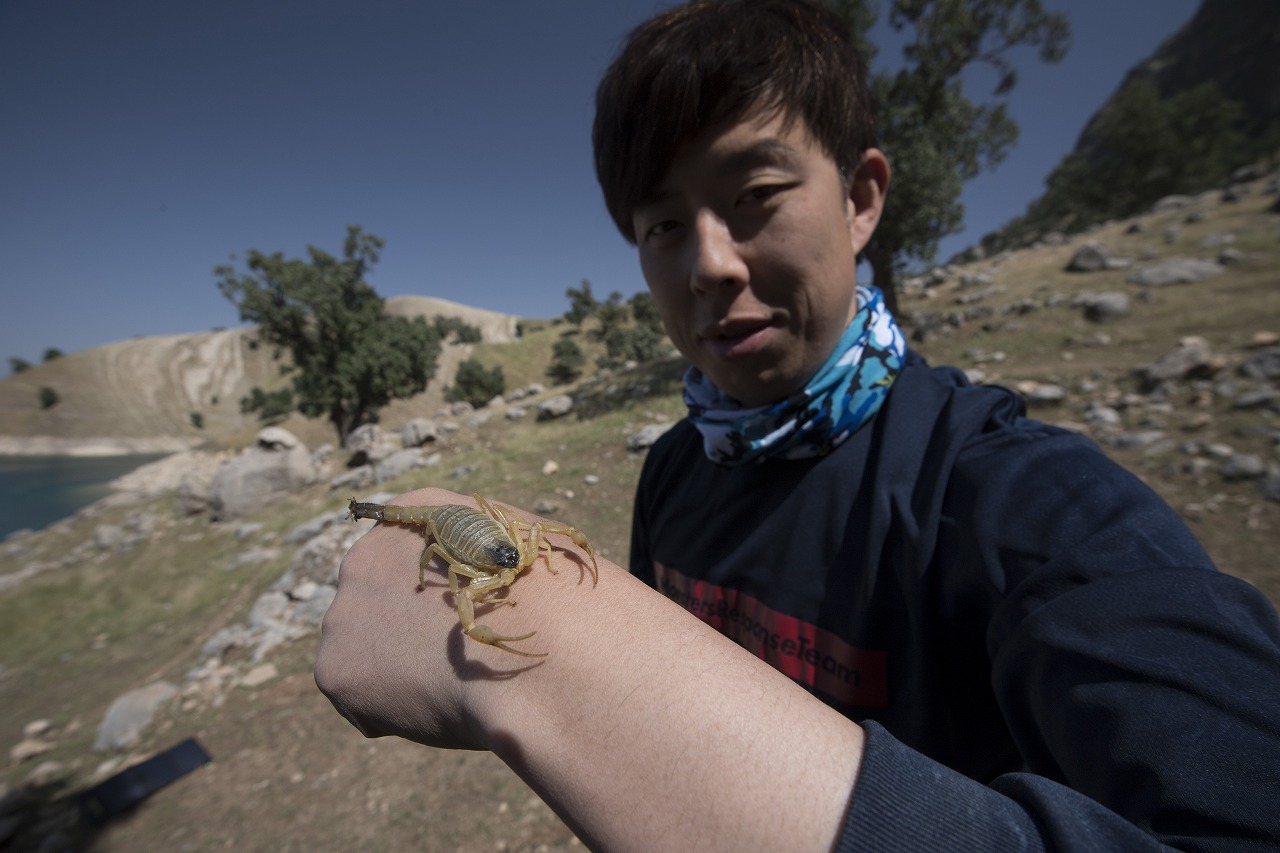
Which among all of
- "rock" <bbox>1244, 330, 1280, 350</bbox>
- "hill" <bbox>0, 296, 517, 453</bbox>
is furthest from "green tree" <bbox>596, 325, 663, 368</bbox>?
"rock" <bbox>1244, 330, 1280, 350</bbox>

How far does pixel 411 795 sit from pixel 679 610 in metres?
4.57

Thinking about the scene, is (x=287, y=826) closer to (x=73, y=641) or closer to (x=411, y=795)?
(x=411, y=795)

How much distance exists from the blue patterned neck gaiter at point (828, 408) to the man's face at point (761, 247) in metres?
0.09

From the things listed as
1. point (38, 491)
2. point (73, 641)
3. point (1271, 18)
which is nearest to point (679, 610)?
point (73, 641)

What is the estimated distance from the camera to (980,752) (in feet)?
4.93

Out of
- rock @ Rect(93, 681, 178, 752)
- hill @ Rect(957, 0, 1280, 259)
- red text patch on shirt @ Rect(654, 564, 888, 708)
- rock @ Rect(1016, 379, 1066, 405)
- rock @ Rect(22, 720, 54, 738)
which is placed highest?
hill @ Rect(957, 0, 1280, 259)

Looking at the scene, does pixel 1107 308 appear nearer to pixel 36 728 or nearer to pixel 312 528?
pixel 312 528

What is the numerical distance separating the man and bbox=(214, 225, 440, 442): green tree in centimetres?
2847

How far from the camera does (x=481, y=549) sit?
1.61 m

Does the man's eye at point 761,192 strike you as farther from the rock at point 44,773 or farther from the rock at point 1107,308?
the rock at point 1107,308

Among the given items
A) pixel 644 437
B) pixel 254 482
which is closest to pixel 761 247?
pixel 644 437

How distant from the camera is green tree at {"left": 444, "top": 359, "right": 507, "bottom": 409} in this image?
1708 inches

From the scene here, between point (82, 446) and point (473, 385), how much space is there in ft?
146

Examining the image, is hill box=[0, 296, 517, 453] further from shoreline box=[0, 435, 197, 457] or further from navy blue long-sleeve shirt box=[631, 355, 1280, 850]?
navy blue long-sleeve shirt box=[631, 355, 1280, 850]
